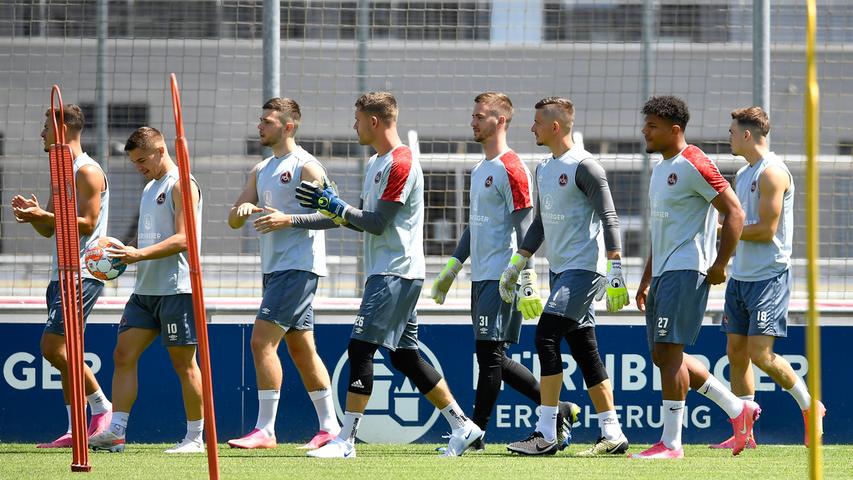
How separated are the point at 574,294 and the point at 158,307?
7.93 ft

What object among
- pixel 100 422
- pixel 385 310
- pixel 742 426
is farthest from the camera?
pixel 100 422

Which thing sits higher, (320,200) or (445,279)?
(320,200)

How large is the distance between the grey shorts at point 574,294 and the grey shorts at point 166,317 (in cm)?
207

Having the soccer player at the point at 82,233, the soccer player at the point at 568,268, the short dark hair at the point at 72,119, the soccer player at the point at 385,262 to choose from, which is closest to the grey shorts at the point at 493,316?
the soccer player at the point at 568,268

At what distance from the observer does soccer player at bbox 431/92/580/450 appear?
23.0 ft

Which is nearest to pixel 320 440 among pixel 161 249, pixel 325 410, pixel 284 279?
pixel 325 410

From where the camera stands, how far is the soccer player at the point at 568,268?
6.77m

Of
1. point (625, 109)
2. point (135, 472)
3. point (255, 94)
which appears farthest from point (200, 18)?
point (135, 472)

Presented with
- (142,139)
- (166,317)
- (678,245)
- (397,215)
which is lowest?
(166,317)

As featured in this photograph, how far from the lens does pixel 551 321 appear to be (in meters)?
6.79

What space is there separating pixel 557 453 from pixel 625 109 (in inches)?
115

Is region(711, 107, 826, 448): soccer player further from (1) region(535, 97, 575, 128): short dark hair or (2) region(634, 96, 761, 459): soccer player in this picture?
(1) region(535, 97, 575, 128): short dark hair

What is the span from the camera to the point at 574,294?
6.80 metres

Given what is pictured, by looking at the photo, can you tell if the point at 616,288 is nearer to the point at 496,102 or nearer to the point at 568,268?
the point at 568,268
